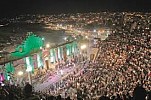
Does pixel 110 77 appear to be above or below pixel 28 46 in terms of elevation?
below

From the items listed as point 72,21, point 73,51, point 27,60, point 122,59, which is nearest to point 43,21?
point 72,21

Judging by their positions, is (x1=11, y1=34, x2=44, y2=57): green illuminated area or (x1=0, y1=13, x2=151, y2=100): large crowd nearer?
(x1=0, y1=13, x2=151, y2=100): large crowd

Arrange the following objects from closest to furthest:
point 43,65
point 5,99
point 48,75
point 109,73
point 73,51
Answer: point 5,99, point 109,73, point 48,75, point 43,65, point 73,51

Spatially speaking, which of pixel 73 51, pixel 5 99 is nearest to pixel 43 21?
pixel 73 51

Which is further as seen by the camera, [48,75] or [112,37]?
[112,37]

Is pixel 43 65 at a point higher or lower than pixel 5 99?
lower

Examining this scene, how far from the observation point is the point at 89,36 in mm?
27109

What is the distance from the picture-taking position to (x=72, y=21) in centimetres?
3509

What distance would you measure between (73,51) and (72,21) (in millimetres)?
11081

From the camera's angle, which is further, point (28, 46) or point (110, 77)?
point (28, 46)

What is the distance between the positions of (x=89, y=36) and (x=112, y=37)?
8.24ft

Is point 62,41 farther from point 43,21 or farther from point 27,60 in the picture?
point 43,21

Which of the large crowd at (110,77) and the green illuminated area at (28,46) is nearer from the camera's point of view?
the large crowd at (110,77)

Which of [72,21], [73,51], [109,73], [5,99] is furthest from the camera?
[72,21]
